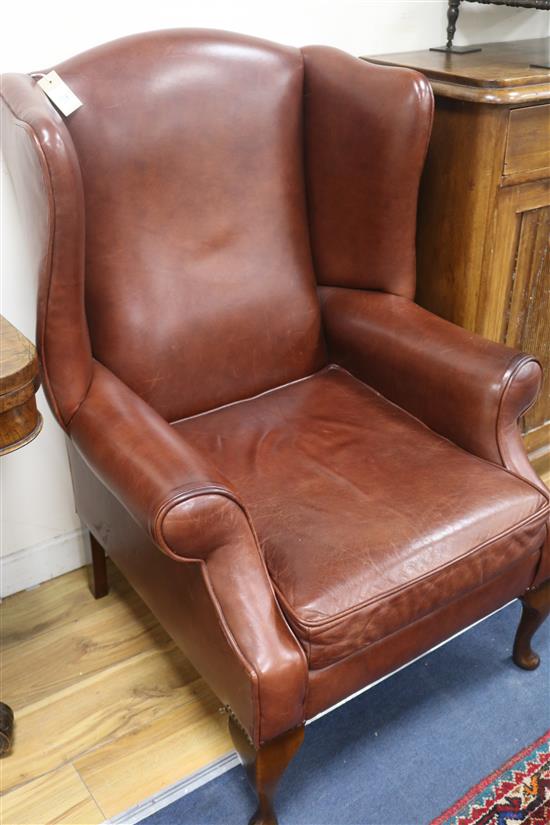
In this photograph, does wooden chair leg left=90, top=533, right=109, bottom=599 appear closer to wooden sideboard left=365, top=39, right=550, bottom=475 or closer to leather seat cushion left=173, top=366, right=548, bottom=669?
leather seat cushion left=173, top=366, right=548, bottom=669

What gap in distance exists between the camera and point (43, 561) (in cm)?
186

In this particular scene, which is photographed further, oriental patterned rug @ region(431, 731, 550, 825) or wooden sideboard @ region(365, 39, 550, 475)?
wooden sideboard @ region(365, 39, 550, 475)

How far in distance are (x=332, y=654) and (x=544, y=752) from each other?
55cm

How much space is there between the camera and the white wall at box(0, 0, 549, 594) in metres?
1.51

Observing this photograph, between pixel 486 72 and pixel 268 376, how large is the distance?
0.73m

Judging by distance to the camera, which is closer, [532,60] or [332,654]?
[332,654]

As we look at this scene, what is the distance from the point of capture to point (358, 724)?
60.1 inches

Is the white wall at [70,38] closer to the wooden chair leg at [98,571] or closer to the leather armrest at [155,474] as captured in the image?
the wooden chair leg at [98,571]

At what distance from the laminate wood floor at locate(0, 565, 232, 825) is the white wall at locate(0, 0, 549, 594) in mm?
118

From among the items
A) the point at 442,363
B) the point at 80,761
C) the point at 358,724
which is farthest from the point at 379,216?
the point at 80,761

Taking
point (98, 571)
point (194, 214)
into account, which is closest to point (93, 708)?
point (98, 571)

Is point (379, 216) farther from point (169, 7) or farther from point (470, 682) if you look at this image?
point (470, 682)

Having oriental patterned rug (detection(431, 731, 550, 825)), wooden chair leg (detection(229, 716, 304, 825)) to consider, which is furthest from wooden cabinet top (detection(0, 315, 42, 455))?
oriental patterned rug (detection(431, 731, 550, 825))

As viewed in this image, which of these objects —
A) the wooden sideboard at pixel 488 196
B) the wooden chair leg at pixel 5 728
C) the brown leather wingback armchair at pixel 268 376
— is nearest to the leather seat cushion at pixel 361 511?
the brown leather wingback armchair at pixel 268 376
